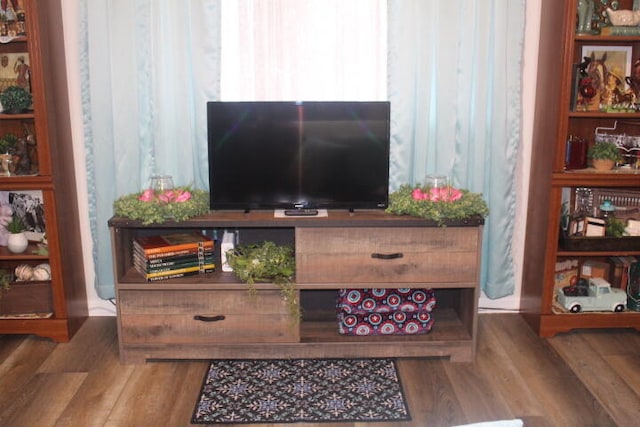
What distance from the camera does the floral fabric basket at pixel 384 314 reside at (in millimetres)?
2916

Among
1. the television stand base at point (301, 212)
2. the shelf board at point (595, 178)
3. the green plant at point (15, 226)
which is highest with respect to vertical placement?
the shelf board at point (595, 178)

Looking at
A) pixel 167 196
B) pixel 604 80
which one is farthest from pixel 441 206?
pixel 167 196

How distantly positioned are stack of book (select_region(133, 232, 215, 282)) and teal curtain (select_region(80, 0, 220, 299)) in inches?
13.7

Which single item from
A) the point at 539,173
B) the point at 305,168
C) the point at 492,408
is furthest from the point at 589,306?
the point at 305,168

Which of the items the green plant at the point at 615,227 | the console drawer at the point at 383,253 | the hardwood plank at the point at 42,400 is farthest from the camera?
the green plant at the point at 615,227

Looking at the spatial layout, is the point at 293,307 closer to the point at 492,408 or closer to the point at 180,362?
the point at 180,362

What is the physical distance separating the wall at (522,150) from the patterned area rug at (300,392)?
3.16 ft

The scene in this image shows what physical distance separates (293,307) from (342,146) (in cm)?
76

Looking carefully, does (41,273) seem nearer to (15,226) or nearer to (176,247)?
(15,226)

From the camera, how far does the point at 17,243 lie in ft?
10.1

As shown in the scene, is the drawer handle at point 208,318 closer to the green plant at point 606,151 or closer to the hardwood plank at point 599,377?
the hardwood plank at point 599,377

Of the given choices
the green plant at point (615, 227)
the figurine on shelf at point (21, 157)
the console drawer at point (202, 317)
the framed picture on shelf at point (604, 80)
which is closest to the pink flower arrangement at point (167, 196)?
the console drawer at point (202, 317)

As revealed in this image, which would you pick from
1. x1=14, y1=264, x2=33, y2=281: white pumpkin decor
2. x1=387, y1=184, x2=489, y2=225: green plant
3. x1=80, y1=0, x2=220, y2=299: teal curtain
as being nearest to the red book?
x1=80, y1=0, x2=220, y2=299: teal curtain

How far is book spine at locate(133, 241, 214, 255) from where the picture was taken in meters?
2.77
